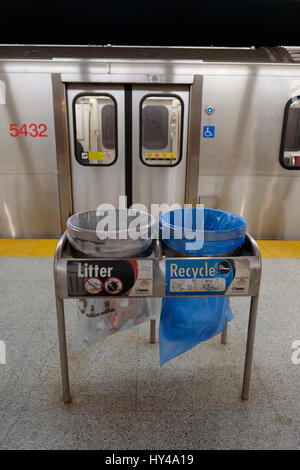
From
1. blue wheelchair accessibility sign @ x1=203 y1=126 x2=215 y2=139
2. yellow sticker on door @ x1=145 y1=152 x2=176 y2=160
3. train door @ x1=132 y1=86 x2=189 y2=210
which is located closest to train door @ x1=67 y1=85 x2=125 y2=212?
train door @ x1=132 y1=86 x2=189 y2=210

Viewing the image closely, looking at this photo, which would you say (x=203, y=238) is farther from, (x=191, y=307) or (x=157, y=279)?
(x=191, y=307)

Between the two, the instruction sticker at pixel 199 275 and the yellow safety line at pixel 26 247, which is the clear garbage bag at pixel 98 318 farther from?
the yellow safety line at pixel 26 247

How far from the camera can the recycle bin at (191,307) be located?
5.82ft

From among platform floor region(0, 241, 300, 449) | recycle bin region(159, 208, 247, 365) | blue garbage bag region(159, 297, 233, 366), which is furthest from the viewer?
blue garbage bag region(159, 297, 233, 366)

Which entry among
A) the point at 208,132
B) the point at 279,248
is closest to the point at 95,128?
the point at 208,132

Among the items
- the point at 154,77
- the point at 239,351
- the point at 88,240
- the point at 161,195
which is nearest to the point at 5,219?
the point at 161,195

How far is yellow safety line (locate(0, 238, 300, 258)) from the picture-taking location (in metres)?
3.99

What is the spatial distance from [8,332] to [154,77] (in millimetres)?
3044

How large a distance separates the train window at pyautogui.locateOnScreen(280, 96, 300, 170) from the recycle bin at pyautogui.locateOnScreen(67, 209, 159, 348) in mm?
2838

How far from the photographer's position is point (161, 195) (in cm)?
430

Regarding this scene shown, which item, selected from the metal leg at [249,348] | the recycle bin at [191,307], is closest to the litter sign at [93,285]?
the recycle bin at [191,307]

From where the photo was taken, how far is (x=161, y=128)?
4.05m

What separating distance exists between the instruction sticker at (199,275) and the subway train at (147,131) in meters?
2.62

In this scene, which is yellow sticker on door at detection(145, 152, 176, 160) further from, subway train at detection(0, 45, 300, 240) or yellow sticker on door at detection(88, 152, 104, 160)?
yellow sticker on door at detection(88, 152, 104, 160)
